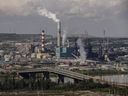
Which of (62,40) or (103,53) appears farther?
(62,40)

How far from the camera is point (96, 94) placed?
22781 mm

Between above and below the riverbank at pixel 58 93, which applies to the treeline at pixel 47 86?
above

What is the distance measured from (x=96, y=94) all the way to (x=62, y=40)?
37557 millimetres

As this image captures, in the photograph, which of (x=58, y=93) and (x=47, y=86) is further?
(x=47, y=86)

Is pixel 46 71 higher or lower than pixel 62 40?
lower

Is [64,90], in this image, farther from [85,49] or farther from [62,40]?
[62,40]

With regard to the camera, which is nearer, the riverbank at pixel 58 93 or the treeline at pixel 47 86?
the riverbank at pixel 58 93

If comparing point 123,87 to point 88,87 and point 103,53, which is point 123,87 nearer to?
point 88,87

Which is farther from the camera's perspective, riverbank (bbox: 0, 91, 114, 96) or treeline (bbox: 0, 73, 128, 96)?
treeline (bbox: 0, 73, 128, 96)

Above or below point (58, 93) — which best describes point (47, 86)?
above

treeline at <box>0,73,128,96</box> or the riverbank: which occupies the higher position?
treeline at <box>0,73,128,96</box>

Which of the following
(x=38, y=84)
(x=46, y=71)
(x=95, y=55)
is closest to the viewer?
(x=38, y=84)

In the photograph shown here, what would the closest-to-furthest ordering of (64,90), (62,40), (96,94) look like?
(96,94)
(64,90)
(62,40)

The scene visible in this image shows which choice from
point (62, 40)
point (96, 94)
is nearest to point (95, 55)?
point (62, 40)
